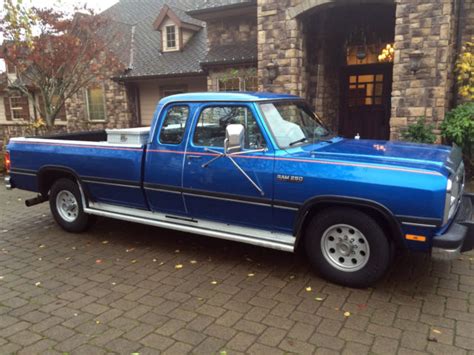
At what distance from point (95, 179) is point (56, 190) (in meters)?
0.94

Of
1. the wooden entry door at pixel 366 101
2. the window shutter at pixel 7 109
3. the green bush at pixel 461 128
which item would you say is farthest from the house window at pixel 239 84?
the window shutter at pixel 7 109

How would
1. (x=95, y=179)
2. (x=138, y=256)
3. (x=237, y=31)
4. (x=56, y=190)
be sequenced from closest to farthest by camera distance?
(x=138, y=256), (x=95, y=179), (x=56, y=190), (x=237, y=31)

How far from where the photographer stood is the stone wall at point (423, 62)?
28.4ft

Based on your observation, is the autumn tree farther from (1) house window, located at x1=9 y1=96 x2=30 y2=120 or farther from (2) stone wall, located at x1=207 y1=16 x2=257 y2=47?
(1) house window, located at x1=9 y1=96 x2=30 y2=120

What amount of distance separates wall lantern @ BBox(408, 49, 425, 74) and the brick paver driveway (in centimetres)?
529

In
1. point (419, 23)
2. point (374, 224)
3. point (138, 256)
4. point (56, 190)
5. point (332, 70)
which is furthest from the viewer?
point (332, 70)

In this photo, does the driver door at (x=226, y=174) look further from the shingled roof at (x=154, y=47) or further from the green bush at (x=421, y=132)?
the shingled roof at (x=154, y=47)

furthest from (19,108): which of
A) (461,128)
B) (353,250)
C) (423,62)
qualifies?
(353,250)

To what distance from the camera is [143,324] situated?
11.7ft

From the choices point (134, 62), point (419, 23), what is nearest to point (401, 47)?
point (419, 23)

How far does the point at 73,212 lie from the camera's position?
6.13 meters

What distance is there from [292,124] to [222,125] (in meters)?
0.81

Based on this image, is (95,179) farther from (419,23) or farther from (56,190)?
(419,23)

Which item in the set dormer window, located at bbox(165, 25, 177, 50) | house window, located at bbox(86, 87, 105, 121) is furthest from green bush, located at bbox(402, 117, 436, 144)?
house window, located at bbox(86, 87, 105, 121)
